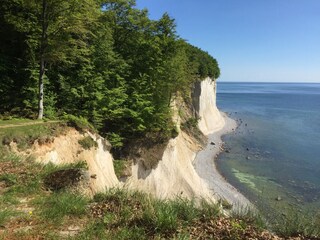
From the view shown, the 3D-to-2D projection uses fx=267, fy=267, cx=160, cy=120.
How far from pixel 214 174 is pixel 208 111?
24.8m

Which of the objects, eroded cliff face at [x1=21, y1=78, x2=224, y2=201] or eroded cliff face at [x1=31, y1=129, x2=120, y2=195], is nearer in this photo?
eroded cliff face at [x1=31, y1=129, x2=120, y2=195]

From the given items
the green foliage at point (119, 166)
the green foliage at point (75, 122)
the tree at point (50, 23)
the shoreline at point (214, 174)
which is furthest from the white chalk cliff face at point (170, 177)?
the tree at point (50, 23)

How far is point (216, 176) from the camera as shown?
32.8 m

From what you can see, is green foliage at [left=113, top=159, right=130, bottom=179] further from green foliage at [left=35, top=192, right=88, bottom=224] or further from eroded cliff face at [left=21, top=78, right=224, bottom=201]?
green foliage at [left=35, top=192, right=88, bottom=224]

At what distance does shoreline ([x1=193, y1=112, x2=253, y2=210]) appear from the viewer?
27.2 metres

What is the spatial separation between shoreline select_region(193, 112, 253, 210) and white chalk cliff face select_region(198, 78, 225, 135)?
2766 mm

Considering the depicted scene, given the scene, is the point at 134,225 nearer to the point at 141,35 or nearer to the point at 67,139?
the point at 67,139

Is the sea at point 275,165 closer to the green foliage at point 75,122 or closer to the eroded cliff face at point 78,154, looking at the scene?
the eroded cliff face at point 78,154

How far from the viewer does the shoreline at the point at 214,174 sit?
27153 millimetres

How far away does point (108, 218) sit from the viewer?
5641mm

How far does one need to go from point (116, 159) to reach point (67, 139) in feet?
20.4

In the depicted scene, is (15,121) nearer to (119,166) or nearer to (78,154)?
(78,154)

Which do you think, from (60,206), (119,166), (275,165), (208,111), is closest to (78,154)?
(119,166)

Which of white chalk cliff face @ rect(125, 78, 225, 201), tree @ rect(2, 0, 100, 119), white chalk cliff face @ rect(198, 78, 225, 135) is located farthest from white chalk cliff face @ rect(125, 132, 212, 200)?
white chalk cliff face @ rect(198, 78, 225, 135)
